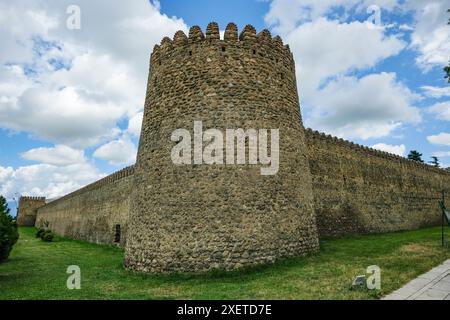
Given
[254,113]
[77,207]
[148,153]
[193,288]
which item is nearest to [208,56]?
[254,113]

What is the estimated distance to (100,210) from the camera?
26.5 metres

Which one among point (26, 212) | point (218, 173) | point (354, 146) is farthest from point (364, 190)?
point (26, 212)

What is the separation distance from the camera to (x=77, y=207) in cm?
3462

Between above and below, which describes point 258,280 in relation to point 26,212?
below

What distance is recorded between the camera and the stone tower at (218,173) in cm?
1064

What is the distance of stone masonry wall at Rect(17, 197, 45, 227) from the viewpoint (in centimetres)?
6730

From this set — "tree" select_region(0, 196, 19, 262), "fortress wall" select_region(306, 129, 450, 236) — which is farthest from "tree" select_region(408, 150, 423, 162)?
"tree" select_region(0, 196, 19, 262)

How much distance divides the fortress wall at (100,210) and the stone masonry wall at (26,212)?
32566 millimetres

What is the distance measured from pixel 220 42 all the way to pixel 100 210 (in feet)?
61.8

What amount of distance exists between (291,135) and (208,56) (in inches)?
157

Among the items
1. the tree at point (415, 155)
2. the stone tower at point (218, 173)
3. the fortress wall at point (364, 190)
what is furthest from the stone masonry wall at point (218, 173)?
the tree at point (415, 155)

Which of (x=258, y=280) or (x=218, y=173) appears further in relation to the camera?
(x=218, y=173)

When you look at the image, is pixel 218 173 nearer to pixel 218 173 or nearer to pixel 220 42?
pixel 218 173
